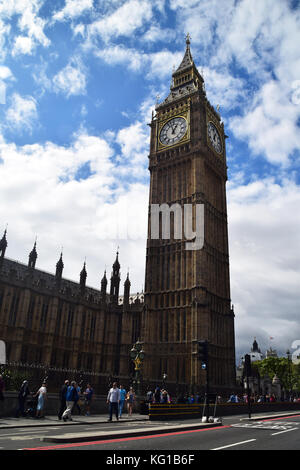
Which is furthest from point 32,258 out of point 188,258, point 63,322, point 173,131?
point 173,131

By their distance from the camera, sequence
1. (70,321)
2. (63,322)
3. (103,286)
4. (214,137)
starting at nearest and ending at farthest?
(63,322)
(70,321)
(103,286)
(214,137)

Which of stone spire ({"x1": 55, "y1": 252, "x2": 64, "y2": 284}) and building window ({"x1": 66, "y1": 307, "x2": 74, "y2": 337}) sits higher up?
stone spire ({"x1": 55, "y1": 252, "x2": 64, "y2": 284})

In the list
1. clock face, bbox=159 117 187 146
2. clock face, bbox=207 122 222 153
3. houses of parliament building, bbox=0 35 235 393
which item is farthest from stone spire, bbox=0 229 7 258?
clock face, bbox=207 122 222 153

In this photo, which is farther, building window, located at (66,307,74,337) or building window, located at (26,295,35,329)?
building window, located at (66,307,74,337)

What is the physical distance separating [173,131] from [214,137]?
7.28 metres

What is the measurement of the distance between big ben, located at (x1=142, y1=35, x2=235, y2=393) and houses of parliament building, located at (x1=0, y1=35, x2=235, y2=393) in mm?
145

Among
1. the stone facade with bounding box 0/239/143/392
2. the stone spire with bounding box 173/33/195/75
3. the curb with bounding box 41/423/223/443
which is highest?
the stone spire with bounding box 173/33/195/75

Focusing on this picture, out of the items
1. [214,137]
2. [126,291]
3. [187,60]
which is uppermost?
[187,60]

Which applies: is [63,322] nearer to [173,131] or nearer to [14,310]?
[14,310]

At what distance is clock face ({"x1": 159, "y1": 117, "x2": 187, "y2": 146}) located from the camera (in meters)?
62.2

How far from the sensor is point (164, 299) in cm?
5388

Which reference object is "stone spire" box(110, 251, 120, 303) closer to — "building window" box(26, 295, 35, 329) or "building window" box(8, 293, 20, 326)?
"building window" box(26, 295, 35, 329)

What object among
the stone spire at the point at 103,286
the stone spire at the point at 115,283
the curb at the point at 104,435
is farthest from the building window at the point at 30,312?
the curb at the point at 104,435
